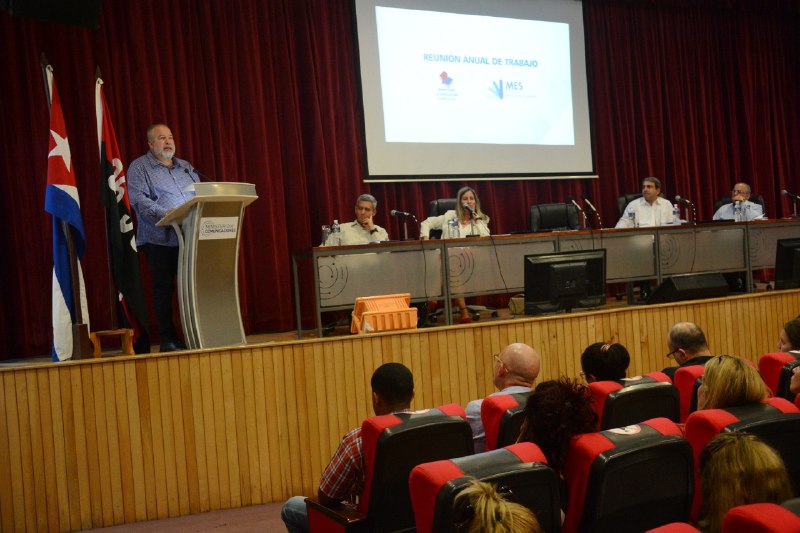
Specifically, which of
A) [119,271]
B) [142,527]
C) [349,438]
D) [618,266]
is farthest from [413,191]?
[349,438]

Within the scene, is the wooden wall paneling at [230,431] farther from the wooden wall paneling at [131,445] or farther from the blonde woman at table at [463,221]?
the blonde woman at table at [463,221]

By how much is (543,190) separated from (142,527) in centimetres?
567

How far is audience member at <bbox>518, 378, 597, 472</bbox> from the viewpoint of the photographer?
180 cm

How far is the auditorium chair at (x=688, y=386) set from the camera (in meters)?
2.67

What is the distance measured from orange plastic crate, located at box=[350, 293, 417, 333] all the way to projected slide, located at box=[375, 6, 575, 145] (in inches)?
110

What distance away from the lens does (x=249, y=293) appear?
21.9 feet

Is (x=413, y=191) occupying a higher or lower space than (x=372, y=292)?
higher

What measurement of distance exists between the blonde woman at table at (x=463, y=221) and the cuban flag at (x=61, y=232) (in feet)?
9.02

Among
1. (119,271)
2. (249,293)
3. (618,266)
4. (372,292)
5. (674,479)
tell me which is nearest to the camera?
(674,479)

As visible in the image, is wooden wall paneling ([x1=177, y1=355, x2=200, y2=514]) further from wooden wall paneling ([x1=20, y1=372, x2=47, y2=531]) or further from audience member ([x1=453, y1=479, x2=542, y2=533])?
audience member ([x1=453, y1=479, x2=542, y2=533])

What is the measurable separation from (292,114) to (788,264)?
4245 millimetres

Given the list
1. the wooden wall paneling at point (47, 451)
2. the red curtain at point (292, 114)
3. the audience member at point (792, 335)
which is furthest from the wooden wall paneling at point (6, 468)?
the audience member at point (792, 335)

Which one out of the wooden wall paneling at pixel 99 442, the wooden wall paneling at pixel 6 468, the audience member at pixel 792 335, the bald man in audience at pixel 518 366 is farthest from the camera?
the wooden wall paneling at pixel 99 442

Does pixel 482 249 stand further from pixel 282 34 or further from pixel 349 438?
pixel 349 438
